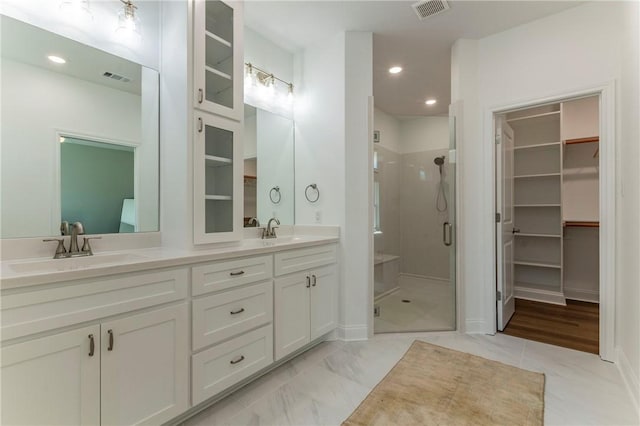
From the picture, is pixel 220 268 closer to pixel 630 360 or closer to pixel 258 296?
pixel 258 296

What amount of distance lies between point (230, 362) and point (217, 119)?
5.02ft

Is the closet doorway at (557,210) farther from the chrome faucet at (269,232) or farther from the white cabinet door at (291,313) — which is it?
the chrome faucet at (269,232)

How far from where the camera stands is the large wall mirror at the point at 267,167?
262 centimetres

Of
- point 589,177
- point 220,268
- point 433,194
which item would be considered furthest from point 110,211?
point 589,177

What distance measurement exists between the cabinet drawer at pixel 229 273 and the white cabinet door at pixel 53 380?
0.47m

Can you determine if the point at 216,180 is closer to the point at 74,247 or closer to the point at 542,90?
the point at 74,247

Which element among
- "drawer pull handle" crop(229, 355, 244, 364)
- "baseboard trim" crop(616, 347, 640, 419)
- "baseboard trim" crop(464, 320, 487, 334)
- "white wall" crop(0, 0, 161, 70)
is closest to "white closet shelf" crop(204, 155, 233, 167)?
"white wall" crop(0, 0, 161, 70)

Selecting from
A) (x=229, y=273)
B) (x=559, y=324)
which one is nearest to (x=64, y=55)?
(x=229, y=273)

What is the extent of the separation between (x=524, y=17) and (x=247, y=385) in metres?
3.61

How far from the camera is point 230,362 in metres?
1.73

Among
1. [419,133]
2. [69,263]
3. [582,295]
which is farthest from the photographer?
[419,133]

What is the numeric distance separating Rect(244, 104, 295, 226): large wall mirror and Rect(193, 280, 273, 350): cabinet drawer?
872 mm

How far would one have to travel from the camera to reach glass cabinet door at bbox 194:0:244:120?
1824mm

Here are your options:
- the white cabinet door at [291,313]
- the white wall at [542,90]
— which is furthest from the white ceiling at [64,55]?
the white wall at [542,90]
